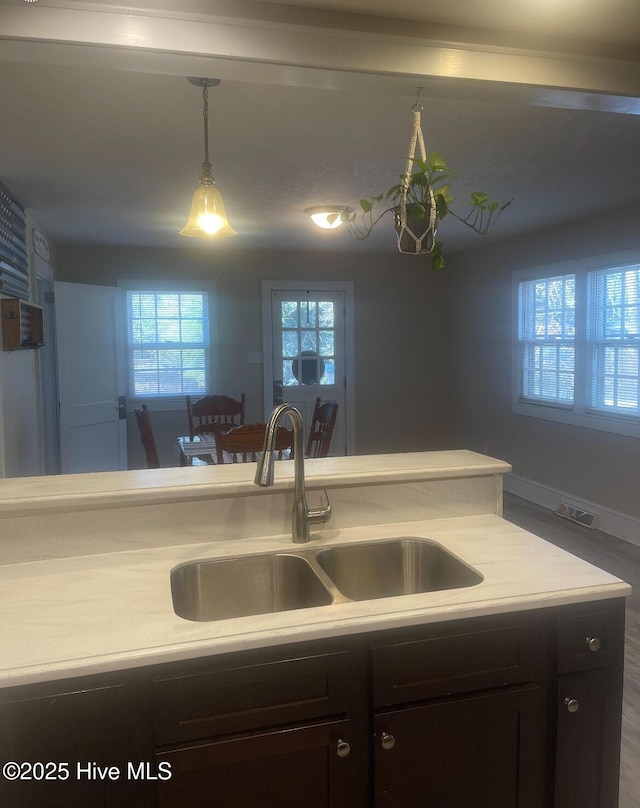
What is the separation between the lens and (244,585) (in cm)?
163

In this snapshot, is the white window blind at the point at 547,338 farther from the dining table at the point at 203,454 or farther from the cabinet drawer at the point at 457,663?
the cabinet drawer at the point at 457,663

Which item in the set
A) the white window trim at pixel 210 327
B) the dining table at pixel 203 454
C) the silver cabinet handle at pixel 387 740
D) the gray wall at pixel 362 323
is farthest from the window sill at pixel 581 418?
the silver cabinet handle at pixel 387 740

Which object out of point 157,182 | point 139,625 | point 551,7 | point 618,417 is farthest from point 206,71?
point 618,417

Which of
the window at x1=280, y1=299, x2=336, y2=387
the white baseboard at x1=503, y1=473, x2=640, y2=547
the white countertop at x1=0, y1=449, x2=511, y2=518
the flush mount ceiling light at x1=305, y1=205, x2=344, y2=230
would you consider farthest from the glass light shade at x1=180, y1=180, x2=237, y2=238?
the window at x1=280, y1=299, x2=336, y2=387

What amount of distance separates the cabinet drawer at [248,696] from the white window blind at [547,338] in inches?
163

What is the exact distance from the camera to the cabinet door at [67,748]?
1088mm

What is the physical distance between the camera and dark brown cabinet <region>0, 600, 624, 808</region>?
1.12 meters

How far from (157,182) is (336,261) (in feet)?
10.1

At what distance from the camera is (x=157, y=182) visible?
3412mm

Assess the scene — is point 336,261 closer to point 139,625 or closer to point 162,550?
point 162,550

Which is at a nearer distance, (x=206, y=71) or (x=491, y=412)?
(x=206, y=71)

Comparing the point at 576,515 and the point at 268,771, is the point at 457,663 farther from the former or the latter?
the point at 576,515

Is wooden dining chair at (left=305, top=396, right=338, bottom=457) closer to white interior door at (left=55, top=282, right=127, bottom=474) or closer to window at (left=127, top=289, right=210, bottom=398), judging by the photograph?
white interior door at (left=55, top=282, right=127, bottom=474)

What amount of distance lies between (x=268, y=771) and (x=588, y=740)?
0.76 metres
